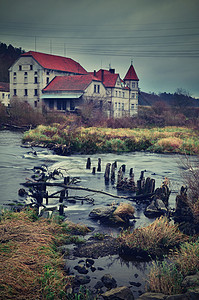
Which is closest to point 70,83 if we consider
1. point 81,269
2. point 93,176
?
point 93,176

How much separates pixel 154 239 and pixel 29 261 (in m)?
3.61

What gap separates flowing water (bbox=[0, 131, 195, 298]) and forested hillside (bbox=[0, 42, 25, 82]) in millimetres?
66086

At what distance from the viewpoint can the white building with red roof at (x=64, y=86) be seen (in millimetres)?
55875

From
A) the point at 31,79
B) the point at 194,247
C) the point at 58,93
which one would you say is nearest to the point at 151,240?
the point at 194,247

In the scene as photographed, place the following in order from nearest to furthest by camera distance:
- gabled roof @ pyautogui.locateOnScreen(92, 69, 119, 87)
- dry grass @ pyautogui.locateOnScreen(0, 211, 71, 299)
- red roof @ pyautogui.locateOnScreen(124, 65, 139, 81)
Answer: dry grass @ pyautogui.locateOnScreen(0, 211, 71, 299)
gabled roof @ pyautogui.locateOnScreen(92, 69, 119, 87)
red roof @ pyautogui.locateOnScreen(124, 65, 139, 81)

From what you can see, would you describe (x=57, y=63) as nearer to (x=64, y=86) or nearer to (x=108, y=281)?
(x=64, y=86)

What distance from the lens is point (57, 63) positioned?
6444 centimetres

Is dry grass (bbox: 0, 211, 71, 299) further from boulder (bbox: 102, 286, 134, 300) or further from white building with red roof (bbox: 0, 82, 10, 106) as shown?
white building with red roof (bbox: 0, 82, 10, 106)

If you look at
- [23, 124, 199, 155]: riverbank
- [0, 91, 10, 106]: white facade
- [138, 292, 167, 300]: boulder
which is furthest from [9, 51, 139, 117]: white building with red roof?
[138, 292, 167, 300]: boulder

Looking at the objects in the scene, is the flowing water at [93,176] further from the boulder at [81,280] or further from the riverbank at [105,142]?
the riverbank at [105,142]

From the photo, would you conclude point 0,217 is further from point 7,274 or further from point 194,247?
point 194,247

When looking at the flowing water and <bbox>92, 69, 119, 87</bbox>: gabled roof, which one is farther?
<bbox>92, 69, 119, 87</bbox>: gabled roof

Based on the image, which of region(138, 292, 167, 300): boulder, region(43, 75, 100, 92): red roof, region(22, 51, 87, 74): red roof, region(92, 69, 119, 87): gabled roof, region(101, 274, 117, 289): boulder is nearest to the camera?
region(138, 292, 167, 300): boulder

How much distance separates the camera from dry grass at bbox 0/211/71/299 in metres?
6.03
